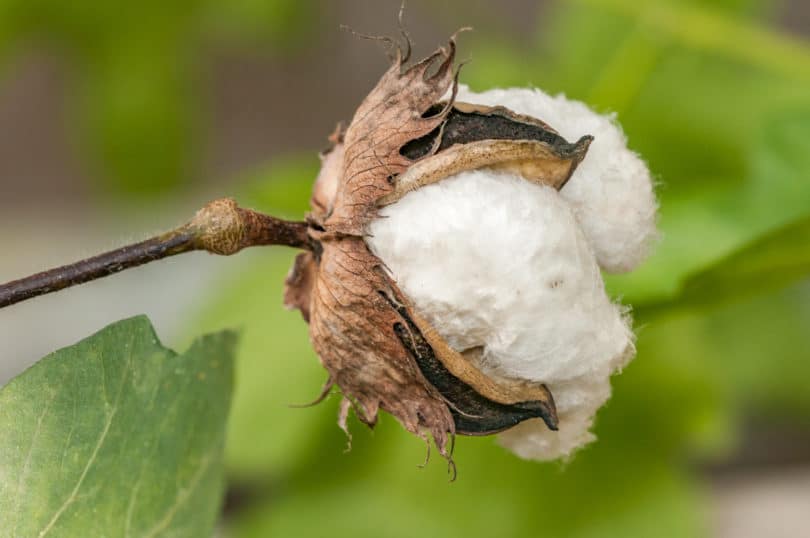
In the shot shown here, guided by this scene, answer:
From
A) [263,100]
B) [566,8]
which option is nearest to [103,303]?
[263,100]

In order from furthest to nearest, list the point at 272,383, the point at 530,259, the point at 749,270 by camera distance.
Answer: the point at 272,383 → the point at 749,270 → the point at 530,259

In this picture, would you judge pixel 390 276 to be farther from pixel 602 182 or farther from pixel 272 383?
pixel 272 383

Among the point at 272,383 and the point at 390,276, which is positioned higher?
the point at 272,383

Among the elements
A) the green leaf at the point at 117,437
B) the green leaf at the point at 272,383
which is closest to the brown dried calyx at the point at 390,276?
the green leaf at the point at 117,437

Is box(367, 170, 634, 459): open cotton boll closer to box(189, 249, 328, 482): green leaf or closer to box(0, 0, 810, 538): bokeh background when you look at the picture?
box(0, 0, 810, 538): bokeh background

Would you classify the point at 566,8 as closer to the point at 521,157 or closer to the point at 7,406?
the point at 521,157

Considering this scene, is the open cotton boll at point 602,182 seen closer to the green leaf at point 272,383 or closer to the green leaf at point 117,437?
the green leaf at point 117,437

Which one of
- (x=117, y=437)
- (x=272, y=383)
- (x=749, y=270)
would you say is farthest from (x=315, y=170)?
(x=117, y=437)

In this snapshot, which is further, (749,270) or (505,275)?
(749,270)

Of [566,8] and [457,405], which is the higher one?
[566,8]
